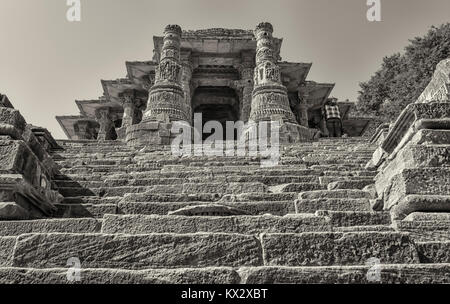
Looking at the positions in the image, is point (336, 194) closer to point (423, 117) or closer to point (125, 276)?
point (423, 117)

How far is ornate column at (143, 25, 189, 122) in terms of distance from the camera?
403 inches

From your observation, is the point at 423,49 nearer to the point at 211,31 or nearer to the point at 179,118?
the point at 211,31

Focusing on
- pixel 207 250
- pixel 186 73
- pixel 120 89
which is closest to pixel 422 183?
pixel 207 250

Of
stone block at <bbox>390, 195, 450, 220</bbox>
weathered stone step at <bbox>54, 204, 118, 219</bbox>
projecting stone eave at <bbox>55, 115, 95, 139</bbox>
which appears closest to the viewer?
stone block at <bbox>390, 195, 450, 220</bbox>

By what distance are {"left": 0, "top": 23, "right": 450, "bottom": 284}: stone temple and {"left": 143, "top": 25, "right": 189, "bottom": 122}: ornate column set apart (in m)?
2.58

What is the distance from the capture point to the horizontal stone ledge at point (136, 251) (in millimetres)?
2502

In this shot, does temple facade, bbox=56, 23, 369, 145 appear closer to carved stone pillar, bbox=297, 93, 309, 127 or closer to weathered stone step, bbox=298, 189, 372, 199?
carved stone pillar, bbox=297, 93, 309, 127

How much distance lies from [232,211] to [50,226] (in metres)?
1.48

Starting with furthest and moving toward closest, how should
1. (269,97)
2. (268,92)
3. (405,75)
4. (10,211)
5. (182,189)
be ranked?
(405,75) < (268,92) < (269,97) < (182,189) < (10,211)

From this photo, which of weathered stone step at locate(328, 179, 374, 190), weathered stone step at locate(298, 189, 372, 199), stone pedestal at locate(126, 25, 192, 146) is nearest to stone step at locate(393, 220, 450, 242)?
weathered stone step at locate(298, 189, 372, 199)

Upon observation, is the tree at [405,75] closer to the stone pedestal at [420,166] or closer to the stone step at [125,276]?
the stone pedestal at [420,166]

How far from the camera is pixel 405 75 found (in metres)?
23.2

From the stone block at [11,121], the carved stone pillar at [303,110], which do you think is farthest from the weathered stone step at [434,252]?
the carved stone pillar at [303,110]
